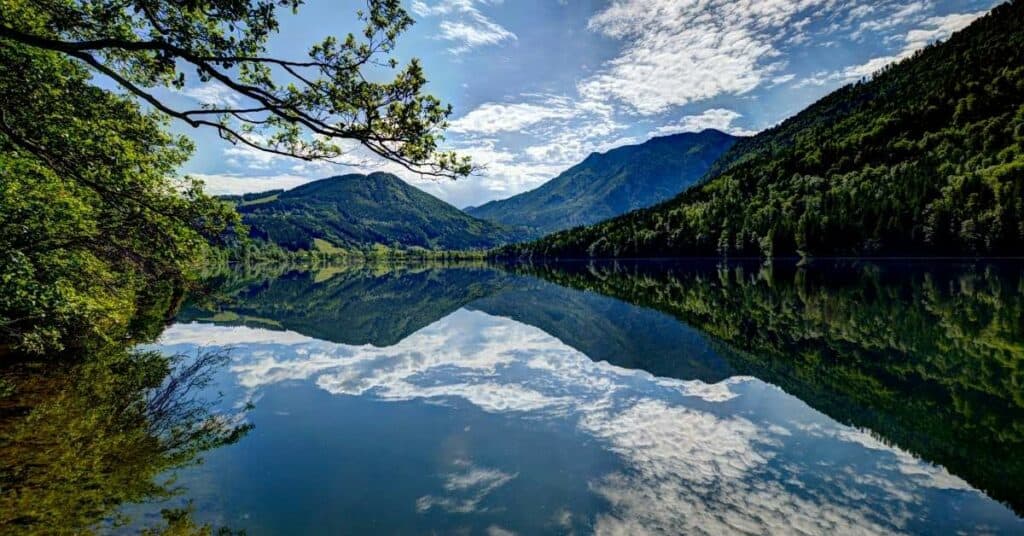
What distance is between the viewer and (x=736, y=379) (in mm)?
21281

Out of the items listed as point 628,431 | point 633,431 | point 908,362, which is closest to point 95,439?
point 628,431

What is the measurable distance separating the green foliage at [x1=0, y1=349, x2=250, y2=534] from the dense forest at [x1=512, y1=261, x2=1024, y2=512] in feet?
60.0

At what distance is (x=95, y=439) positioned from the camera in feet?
43.3

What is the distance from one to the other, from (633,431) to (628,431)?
0.15 metres

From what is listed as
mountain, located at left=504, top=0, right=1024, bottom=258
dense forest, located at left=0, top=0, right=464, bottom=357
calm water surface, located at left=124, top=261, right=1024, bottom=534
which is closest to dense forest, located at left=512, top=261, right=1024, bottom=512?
calm water surface, located at left=124, top=261, right=1024, bottom=534

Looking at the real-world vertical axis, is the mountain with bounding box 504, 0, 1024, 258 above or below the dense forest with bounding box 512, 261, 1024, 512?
above

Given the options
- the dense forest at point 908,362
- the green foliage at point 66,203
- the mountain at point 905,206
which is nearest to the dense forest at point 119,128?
the green foliage at point 66,203

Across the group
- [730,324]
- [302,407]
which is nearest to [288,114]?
[302,407]

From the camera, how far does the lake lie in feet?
32.6

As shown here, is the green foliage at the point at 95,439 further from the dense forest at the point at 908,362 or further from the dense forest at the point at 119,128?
the dense forest at the point at 908,362

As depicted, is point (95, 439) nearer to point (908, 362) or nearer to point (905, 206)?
point (908, 362)

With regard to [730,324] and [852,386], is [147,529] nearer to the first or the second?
[852,386]

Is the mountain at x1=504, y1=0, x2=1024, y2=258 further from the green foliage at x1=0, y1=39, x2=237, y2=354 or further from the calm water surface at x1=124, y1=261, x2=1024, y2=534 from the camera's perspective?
the green foliage at x1=0, y1=39, x2=237, y2=354

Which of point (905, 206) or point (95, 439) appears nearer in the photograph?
point (95, 439)
